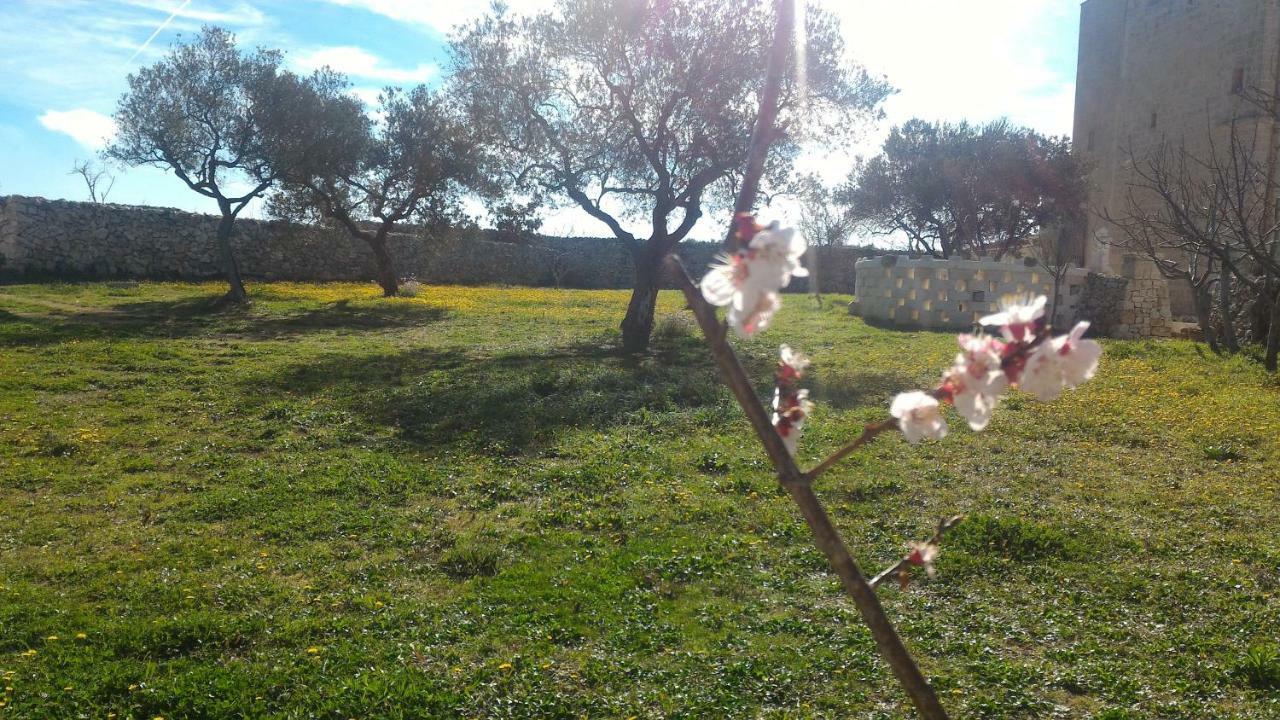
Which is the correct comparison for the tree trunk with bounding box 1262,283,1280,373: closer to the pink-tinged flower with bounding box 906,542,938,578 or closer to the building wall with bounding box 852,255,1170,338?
the building wall with bounding box 852,255,1170,338

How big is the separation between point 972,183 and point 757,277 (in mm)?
28435

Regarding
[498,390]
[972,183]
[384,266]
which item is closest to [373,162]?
[384,266]

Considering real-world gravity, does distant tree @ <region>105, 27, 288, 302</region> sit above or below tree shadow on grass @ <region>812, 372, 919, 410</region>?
above

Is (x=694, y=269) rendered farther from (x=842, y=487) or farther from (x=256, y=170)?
(x=842, y=487)

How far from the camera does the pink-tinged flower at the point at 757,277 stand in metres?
1.05

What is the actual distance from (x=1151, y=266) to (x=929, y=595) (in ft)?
59.9

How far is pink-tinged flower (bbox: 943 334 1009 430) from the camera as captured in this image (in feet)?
4.16

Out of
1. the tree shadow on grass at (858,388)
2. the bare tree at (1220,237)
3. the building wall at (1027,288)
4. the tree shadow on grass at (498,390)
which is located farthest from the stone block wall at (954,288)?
the tree shadow on grass at (498,390)

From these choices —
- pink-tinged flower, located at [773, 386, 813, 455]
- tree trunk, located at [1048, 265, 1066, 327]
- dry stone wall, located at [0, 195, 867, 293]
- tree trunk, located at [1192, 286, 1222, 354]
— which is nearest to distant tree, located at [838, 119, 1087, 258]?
dry stone wall, located at [0, 195, 867, 293]

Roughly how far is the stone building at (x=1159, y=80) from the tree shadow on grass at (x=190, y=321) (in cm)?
1815

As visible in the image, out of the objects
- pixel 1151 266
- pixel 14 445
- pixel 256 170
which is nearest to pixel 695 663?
pixel 14 445

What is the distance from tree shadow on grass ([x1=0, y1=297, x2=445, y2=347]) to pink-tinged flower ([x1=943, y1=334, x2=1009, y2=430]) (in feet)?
43.7

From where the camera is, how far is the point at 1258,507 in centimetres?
634

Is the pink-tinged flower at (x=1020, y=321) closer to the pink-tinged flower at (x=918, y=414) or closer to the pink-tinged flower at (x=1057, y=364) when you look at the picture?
the pink-tinged flower at (x=1057, y=364)
